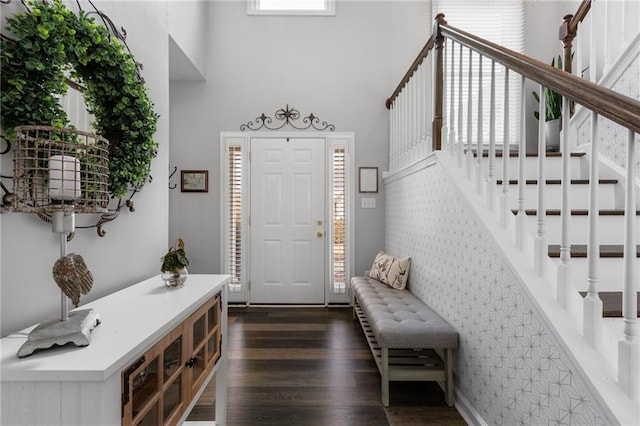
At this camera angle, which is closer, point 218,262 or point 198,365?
point 198,365

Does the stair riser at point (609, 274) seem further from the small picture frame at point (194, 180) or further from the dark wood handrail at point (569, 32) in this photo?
the small picture frame at point (194, 180)

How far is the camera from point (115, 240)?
1675mm

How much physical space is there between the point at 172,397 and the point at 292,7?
4506 mm

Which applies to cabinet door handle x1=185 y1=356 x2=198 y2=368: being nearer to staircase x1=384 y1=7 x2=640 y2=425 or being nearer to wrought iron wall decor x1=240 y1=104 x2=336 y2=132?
staircase x1=384 y1=7 x2=640 y2=425

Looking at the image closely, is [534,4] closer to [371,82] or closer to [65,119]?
[371,82]

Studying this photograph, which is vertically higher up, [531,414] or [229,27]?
[229,27]

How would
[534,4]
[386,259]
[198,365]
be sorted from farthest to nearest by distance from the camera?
[534,4]
[386,259]
[198,365]

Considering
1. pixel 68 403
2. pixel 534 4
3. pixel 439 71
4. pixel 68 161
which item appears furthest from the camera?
pixel 534 4

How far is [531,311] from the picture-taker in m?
1.37

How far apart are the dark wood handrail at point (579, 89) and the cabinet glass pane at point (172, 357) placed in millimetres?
1633

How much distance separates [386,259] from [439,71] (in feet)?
5.94

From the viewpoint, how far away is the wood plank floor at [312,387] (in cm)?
197

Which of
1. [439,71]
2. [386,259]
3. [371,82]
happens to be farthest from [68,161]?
[371,82]

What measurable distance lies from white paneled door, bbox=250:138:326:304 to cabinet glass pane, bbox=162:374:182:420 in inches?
117
